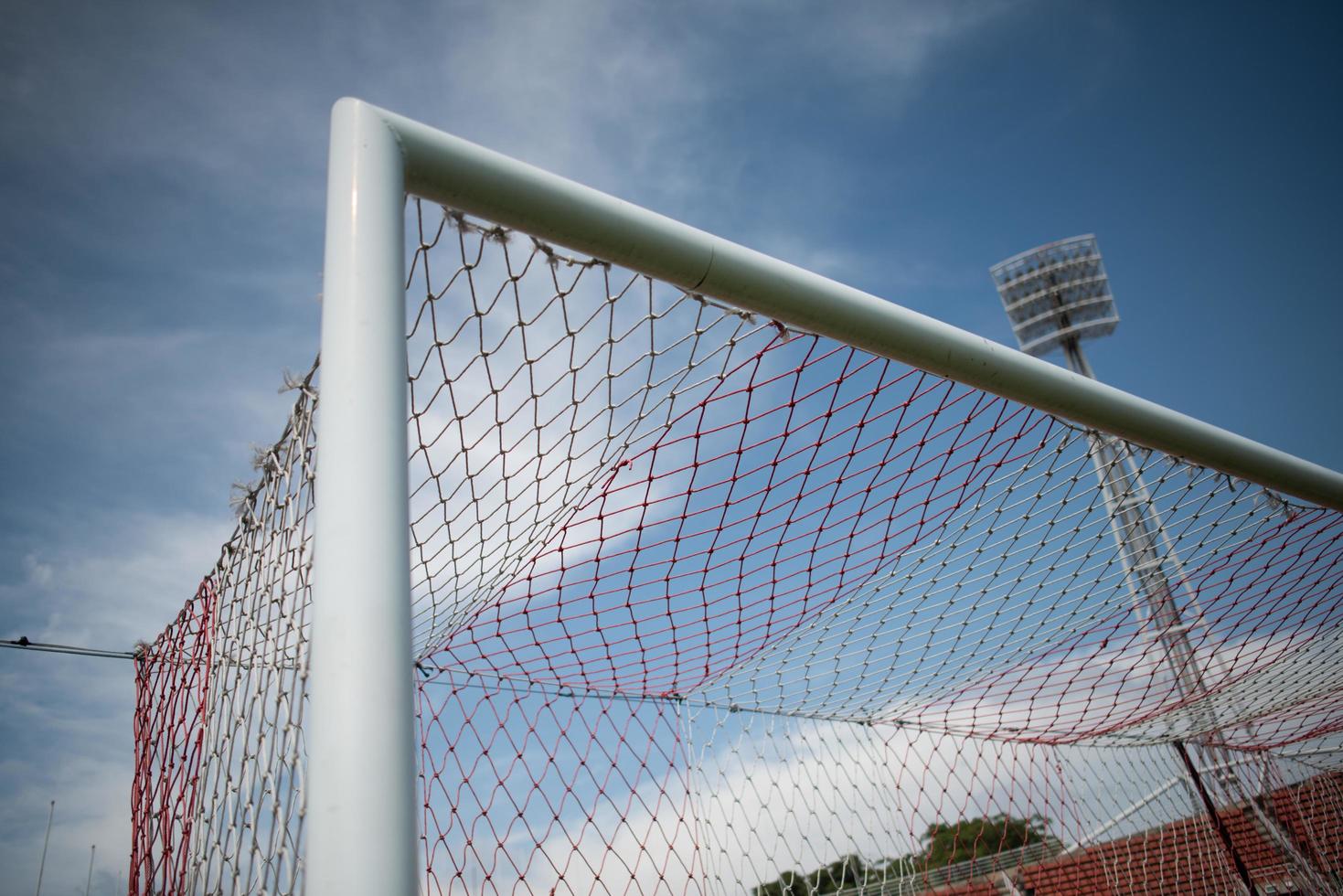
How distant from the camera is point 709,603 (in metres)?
3.23

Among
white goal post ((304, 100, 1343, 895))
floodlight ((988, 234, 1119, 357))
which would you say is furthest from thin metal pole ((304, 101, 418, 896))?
floodlight ((988, 234, 1119, 357))

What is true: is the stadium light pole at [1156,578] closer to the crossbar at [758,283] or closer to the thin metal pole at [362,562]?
the crossbar at [758,283]

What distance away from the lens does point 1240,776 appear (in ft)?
22.6

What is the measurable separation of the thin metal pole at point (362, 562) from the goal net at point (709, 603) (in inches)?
1.4

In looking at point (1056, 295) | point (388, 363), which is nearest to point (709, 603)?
point (388, 363)

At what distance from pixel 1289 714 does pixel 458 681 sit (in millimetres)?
5710

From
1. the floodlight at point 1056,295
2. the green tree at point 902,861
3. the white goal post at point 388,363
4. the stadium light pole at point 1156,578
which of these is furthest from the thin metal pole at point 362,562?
the floodlight at point 1056,295

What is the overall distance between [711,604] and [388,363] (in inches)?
97.3

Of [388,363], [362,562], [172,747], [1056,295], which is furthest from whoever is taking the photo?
[1056,295]

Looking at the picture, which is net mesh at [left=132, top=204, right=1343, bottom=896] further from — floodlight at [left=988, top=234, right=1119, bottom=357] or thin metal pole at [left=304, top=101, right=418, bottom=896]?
floodlight at [left=988, top=234, right=1119, bottom=357]

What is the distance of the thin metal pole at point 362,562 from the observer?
74 centimetres

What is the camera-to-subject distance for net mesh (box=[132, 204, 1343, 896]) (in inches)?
74.0

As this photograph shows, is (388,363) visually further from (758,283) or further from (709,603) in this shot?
(709,603)

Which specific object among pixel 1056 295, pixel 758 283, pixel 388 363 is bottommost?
pixel 388 363
